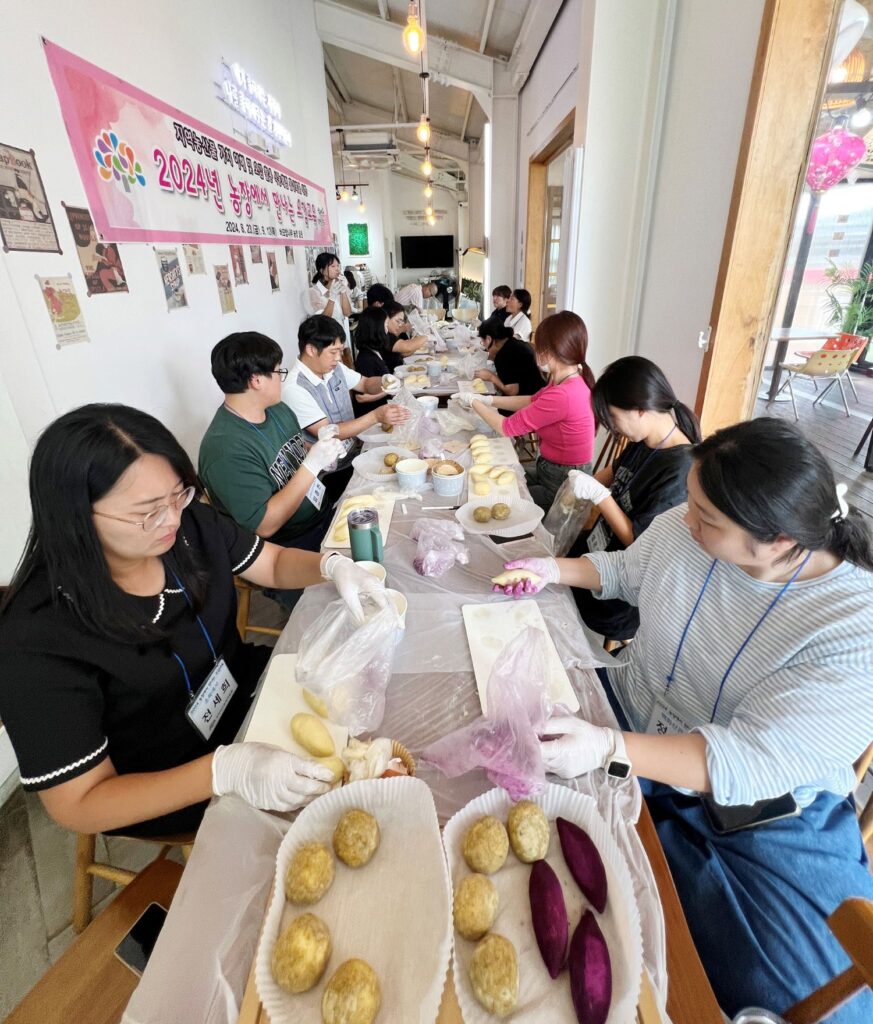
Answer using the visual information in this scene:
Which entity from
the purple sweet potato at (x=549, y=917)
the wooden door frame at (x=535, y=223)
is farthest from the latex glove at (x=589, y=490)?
the wooden door frame at (x=535, y=223)

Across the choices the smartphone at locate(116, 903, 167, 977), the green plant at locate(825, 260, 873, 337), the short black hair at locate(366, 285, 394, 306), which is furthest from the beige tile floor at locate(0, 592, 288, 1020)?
the green plant at locate(825, 260, 873, 337)

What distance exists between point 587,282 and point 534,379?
2.64ft

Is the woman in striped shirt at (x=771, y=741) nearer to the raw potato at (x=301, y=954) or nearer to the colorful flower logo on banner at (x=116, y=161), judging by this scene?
the raw potato at (x=301, y=954)

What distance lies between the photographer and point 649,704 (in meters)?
1.27

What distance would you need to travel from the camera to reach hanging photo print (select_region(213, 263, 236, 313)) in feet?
10.4

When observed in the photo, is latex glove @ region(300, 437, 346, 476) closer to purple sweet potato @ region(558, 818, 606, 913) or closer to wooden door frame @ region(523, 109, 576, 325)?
purple sweet potato @ region(558, 818, 606, 913)

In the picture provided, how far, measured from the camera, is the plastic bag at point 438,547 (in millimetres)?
1405

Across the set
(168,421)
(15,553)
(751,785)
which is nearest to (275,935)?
(751,785)

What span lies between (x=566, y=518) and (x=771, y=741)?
3.73 feet

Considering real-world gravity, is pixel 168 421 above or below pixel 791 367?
above

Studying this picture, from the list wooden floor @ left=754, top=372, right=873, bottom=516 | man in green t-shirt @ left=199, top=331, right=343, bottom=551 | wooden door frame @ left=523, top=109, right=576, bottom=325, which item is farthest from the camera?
wooden door frame @ left=523, top=109, right=576, bottom=325

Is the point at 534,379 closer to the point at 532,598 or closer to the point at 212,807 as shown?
the point at 532,598

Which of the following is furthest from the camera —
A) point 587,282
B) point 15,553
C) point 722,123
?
point 587,282

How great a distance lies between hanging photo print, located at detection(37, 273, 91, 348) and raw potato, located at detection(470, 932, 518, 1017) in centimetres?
223
